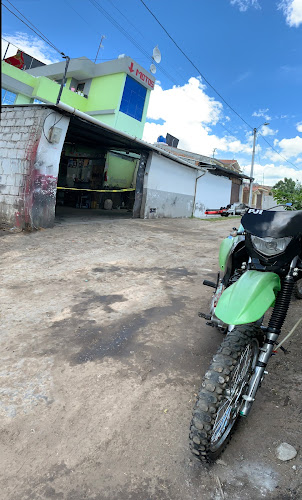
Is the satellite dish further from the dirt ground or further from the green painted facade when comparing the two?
the dirt ground

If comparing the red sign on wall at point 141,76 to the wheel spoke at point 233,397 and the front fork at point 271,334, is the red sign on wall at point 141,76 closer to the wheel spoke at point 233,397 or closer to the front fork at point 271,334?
the front fork at point 271,334

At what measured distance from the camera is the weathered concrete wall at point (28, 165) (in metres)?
7.79

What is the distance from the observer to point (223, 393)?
1.65m

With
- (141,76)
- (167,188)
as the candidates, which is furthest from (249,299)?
(141,76)

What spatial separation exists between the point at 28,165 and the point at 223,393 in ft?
25.4

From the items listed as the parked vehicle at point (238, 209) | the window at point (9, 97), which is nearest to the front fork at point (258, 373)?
the parked vehicle at point (238, 209)

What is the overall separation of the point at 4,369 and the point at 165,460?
150cm

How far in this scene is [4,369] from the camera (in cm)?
243

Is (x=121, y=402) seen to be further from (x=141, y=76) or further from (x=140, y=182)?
(x=141, y=76)

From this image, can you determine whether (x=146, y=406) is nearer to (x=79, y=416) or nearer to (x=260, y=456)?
(x=79, y=416)

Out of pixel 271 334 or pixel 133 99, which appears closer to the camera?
pixel 271 334

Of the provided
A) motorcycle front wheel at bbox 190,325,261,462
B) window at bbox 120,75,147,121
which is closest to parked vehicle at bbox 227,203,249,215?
motorcycle front wheel at bbox 190,325,261,462

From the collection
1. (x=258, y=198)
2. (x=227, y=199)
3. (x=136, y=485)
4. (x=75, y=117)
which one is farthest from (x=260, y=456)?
(x=258, y=198)

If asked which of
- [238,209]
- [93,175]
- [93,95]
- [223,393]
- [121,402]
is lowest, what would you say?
[121,402]
